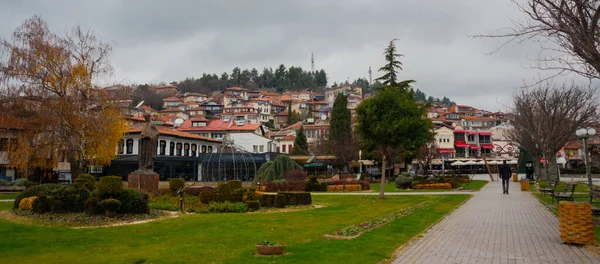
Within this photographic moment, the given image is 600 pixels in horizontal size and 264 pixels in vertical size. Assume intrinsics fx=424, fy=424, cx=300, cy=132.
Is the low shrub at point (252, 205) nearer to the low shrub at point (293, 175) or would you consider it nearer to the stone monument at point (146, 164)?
the stone monument at point (146, 164)

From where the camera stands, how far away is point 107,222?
530 inches

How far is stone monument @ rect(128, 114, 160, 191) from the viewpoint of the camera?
19.9 meters

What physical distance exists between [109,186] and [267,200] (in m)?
6.96

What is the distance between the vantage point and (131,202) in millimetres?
14469

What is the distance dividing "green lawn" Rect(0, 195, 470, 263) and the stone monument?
6.23 metres

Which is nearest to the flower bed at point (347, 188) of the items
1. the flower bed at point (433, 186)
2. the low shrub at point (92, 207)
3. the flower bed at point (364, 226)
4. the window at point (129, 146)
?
the flower bed at point (433, 186)

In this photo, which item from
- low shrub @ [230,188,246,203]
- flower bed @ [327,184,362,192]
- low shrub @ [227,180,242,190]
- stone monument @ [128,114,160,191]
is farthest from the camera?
flower bed @ [327,184,362,192]

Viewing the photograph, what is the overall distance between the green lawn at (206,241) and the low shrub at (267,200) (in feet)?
14.1

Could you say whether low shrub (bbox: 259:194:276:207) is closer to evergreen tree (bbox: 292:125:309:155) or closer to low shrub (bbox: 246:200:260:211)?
low shrub (bbox: 246:200:260:211)

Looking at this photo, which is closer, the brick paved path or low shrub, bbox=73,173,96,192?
the brick paved path

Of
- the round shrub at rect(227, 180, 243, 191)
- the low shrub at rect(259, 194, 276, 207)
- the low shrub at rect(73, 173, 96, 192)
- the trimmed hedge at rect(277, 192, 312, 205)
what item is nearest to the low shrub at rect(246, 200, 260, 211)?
the low shrub at rect(259, 194, 276, 207)

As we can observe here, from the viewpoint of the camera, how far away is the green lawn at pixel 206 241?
809 cm

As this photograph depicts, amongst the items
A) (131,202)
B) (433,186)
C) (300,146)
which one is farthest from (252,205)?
(300,146)

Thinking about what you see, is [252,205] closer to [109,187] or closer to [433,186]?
[109,187]
